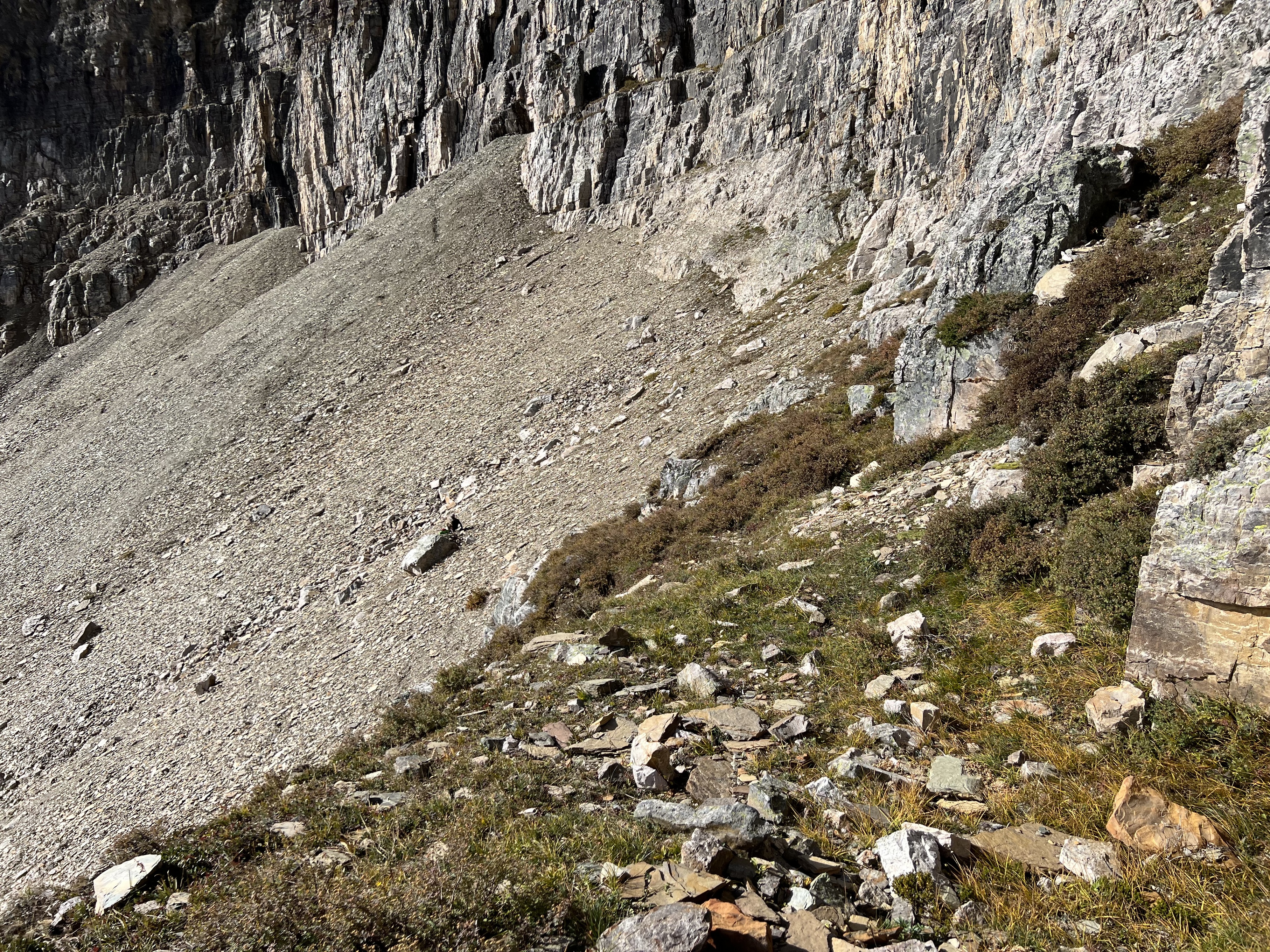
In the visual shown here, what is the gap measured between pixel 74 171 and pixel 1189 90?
106m

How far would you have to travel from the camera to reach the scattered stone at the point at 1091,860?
4481 mm

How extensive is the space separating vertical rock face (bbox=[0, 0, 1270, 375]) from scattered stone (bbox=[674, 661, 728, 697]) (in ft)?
26.1

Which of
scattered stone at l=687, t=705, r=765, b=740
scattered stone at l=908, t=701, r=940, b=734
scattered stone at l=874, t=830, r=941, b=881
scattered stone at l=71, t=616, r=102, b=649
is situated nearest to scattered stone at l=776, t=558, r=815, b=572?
scattered stone at l=687, t=705, r=765, b=740

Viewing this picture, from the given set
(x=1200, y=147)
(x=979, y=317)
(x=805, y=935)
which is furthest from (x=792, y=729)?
(x=1200, y=147)

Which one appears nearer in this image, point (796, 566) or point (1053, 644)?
point (1053, 644)

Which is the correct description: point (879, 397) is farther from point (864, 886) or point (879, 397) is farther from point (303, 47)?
point (303, 47)

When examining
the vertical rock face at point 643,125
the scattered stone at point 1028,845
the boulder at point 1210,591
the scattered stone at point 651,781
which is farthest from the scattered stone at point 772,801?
the vertical rock face at point 643,125

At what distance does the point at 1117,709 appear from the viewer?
5.90 metres

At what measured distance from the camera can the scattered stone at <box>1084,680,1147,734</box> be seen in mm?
5824

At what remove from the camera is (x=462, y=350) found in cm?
3559

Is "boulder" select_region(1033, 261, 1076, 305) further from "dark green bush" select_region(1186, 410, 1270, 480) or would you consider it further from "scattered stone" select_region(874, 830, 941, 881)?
"scattered stone" select_region(874, 830, 941, 881)

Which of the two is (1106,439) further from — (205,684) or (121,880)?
(205,684)

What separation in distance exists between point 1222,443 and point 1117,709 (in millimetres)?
3381

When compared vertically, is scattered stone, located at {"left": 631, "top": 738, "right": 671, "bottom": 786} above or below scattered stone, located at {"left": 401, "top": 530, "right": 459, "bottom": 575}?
above
